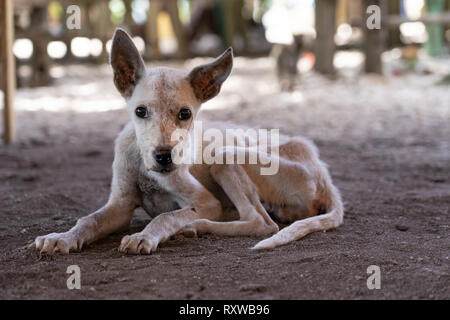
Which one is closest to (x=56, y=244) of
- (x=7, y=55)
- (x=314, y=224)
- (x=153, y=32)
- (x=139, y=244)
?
(x=139, y=244)

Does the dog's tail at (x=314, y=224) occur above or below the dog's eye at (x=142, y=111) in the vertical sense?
below

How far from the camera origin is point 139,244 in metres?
4.50

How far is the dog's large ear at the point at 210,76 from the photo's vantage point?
4945mm

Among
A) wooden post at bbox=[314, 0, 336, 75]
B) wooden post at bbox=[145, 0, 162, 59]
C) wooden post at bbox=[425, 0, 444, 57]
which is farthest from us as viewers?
wooden post at bbox=[145, 0, 162, 59]

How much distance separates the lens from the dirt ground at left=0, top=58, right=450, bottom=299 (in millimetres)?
3820

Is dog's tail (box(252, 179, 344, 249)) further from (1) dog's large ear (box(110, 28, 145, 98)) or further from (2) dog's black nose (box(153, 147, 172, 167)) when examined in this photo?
(1) dog's large ear (box(110, 28, 145, 98))

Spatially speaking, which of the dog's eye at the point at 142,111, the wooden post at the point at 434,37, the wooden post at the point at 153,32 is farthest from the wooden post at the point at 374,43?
the dog's eye at the point at 142,111

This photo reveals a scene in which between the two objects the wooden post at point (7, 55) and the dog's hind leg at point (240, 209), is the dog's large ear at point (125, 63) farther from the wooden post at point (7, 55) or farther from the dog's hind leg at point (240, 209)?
the wooden post at point (7, 55)

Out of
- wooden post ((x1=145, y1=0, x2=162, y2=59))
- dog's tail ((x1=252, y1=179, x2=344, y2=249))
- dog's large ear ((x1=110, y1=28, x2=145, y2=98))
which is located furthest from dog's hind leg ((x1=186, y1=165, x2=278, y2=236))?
wooden post ((x1=145, y1=0, x2=162, y2=59))

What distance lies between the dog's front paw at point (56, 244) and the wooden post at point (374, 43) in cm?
A: 1157

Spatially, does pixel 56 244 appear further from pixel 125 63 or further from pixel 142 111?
pixel 125 63

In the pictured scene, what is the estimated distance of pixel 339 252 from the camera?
175 inches

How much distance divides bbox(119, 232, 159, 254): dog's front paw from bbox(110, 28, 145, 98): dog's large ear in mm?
1099

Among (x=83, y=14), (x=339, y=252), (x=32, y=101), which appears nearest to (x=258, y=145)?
(x=339, y=252)
